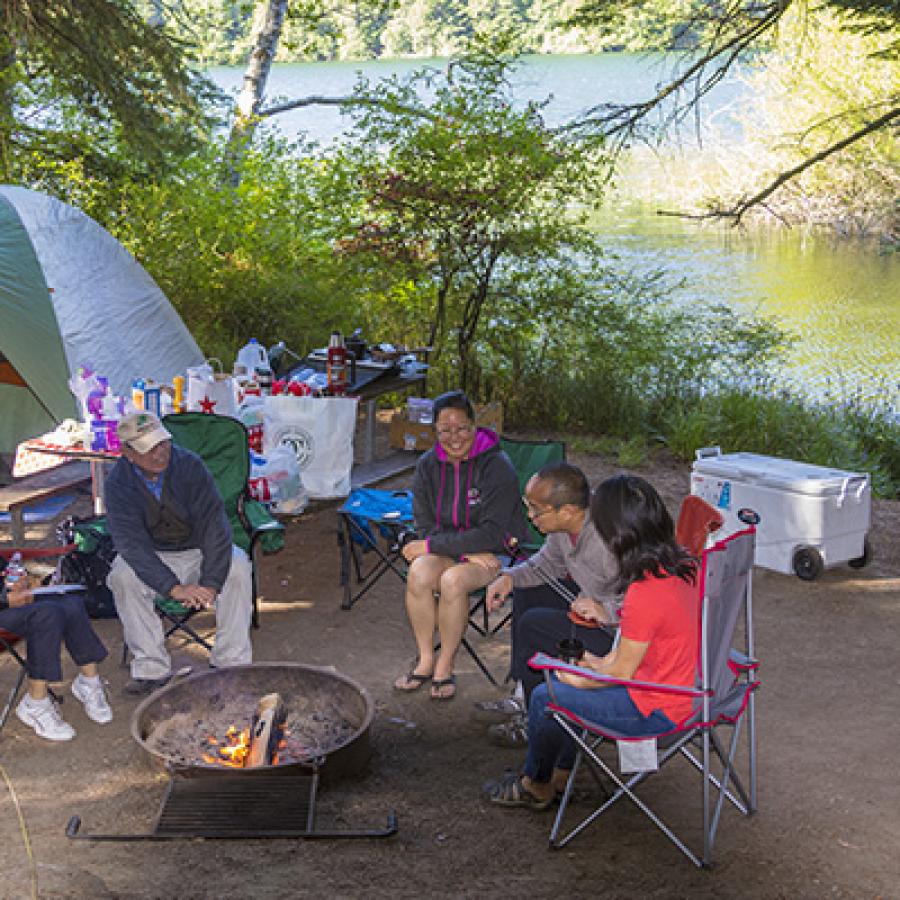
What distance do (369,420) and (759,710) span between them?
2.68 meters

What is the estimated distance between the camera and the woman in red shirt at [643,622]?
2.67m

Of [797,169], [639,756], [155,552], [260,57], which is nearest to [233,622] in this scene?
[155,552]

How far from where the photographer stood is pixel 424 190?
6977 mm

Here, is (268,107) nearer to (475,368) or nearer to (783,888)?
(475,368)

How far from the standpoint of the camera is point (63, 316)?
6027mm

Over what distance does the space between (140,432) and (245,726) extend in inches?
38.7

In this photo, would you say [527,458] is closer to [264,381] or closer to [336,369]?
[336,369]

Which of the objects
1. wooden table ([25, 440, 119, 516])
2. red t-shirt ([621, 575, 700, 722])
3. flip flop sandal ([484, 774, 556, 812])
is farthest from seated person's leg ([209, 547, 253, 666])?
red t-shirt ([621, 575, 700, 722])

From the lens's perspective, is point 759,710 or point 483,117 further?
point 483,117

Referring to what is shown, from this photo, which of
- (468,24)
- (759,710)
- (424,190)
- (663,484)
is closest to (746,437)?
(663,484)

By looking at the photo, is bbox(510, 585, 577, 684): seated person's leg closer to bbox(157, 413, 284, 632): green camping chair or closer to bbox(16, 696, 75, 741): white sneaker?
bbox(157, 413, 284, 632): green camping chair

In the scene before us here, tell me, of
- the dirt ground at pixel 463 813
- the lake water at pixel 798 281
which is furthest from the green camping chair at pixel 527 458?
the lake water at pixel 798 281

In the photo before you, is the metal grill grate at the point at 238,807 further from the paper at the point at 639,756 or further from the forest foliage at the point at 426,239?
the forest foliage at the point at 426,239

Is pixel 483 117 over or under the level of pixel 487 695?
over
